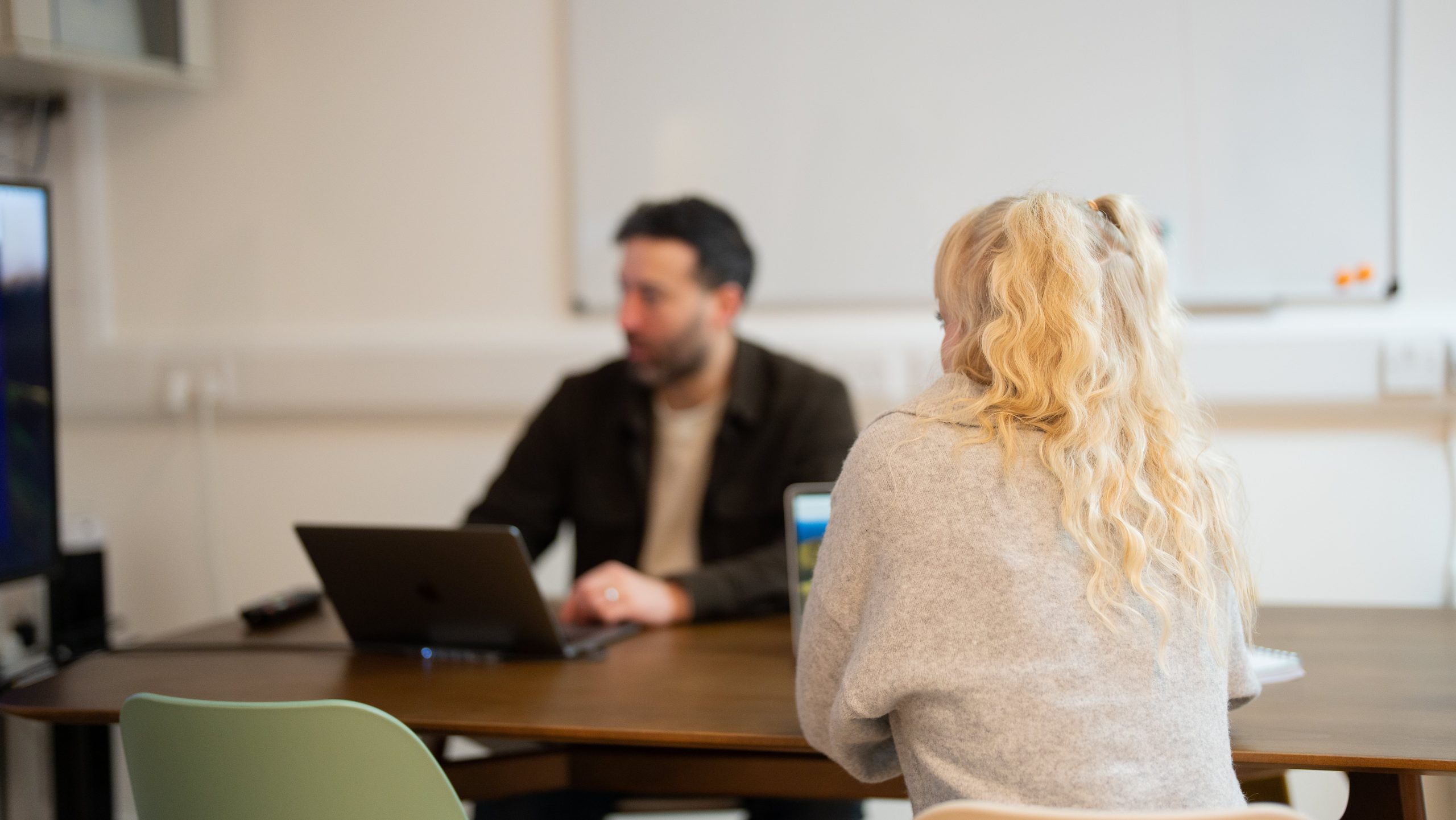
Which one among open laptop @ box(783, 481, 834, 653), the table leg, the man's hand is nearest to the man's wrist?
the man's hand

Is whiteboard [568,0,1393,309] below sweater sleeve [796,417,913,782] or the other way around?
the other way around

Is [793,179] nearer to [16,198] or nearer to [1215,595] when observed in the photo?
[16,198]

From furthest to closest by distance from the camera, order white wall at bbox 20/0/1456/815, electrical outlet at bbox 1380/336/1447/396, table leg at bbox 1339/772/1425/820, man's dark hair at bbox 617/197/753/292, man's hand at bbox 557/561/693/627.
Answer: white wall at bbox 20/0/1456/815
electrical outlet at bbox 1380/336/1447/396
man's dark hair at bbox 617/197/753/292
man's hand at bbox 557/561/693/627
table leg at bbox 1339/772/1425/820

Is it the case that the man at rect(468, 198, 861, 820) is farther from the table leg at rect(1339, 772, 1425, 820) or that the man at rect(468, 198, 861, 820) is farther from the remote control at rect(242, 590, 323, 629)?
the table leg at rect(1339, 772, 1425, 820)

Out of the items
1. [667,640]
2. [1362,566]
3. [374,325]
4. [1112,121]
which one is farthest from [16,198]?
[1362,566]

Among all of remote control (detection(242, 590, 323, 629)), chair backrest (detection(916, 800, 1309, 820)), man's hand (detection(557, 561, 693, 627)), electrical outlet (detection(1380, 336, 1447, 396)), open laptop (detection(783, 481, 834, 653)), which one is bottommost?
remote control (detection(242, 590, 323, 629))

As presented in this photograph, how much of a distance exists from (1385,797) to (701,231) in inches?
56.2

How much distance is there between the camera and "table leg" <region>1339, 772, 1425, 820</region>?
3.79 ft

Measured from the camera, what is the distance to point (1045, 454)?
3.29ft

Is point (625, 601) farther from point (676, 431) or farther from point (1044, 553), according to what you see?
point (1044, 553)

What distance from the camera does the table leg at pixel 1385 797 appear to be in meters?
1.16

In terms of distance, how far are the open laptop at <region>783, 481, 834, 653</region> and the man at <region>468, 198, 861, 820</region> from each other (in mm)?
520

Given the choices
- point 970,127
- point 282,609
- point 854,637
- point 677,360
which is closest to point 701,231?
point 677,360

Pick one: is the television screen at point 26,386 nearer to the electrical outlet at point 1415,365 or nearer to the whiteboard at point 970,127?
the whiteboard at point 970,127
